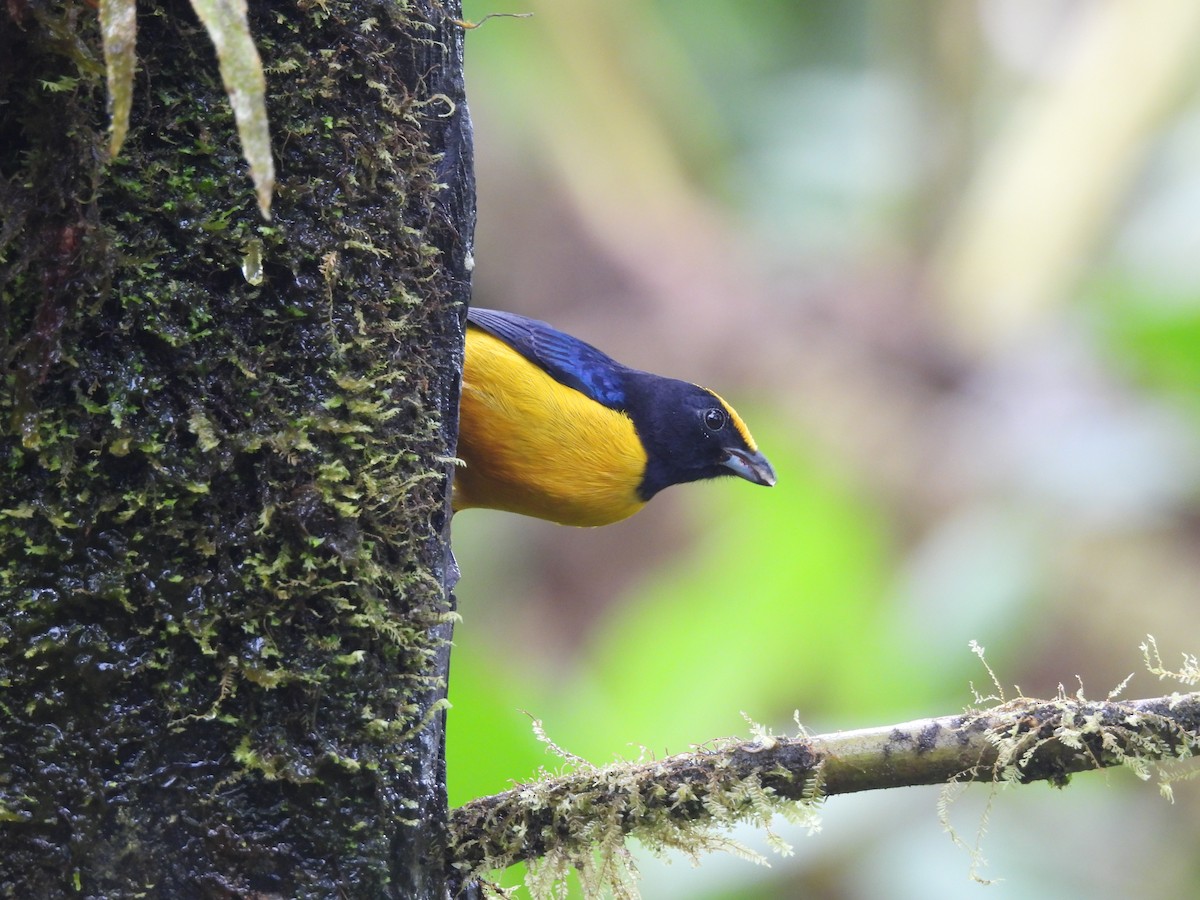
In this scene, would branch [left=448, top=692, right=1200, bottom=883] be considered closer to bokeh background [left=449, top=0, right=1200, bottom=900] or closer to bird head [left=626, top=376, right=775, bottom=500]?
bokeh background [left=449, top=0, right=1200, bottom=900]

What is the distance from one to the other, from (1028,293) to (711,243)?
110 inches

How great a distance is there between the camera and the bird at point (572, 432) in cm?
389

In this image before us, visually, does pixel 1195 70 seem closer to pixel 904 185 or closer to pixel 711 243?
pixel 904 185

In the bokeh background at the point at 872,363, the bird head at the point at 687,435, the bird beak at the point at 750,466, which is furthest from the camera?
the bokeh background at the point at 872,363

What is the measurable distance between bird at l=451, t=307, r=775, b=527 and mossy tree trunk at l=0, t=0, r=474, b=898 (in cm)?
194

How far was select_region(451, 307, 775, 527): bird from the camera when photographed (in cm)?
389

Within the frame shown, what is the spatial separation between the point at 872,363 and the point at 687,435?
6.17m

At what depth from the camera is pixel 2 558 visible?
1691mm

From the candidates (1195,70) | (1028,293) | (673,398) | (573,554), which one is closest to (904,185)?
(1028,293)

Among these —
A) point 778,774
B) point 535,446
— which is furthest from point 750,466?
point 778,774

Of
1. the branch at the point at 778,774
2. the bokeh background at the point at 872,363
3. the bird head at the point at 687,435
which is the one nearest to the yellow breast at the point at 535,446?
the bird head at the point at 687,435

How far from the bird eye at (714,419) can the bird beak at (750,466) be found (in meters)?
0.12

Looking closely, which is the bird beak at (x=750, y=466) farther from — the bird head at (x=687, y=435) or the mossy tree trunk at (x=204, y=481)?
the mossy tree trunk at (x=204, y=481)

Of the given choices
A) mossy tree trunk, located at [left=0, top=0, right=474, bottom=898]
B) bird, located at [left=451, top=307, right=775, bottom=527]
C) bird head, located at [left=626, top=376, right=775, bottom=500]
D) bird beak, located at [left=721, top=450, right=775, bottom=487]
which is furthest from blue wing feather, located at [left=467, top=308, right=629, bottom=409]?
mossy tree trunk, located at [left=0, top=0, right=474, bottom=898]
